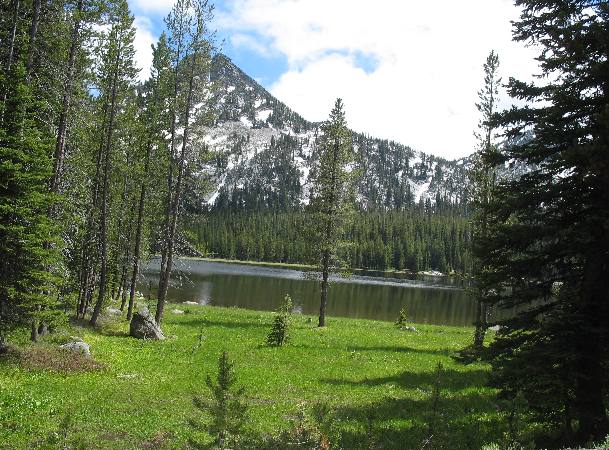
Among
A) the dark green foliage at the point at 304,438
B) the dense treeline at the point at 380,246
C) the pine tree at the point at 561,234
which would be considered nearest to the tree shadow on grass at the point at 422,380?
the pine tree at the point at 561,234

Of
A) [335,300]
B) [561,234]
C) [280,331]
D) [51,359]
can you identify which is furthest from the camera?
[335,300]

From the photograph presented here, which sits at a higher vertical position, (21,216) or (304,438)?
(21,216)

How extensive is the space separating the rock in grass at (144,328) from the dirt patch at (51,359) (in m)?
6.82

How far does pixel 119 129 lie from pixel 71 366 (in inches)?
675

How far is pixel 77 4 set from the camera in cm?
2072

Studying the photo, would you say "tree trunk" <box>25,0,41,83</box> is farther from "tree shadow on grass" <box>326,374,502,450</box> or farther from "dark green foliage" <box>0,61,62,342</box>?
"tree shadow on grass" <box>326,374,502,450</box>

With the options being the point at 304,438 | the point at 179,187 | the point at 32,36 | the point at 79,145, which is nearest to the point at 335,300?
the point at 179,187

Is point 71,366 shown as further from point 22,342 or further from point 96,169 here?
point 96,169

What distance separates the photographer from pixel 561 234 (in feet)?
33.8

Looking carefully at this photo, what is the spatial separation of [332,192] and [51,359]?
73.8 ft

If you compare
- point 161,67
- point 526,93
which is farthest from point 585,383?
point 161,67

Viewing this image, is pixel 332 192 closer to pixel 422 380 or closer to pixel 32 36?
pixel 422 380

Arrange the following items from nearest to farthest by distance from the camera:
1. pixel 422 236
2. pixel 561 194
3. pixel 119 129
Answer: pixel 561 194 → pixel 119 129 → pixel 422 236

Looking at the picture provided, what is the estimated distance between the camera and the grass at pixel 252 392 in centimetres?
1086
